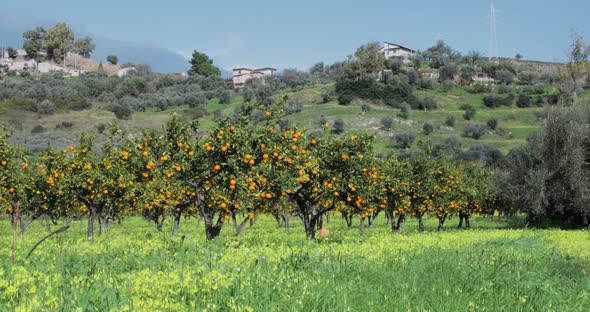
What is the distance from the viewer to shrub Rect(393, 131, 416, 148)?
306 feet

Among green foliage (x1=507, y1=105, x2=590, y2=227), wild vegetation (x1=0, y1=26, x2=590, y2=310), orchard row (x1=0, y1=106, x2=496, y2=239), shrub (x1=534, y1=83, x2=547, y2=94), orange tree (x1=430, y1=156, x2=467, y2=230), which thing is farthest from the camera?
shrub (x1=534, y1=83, x2=547, y2=94)

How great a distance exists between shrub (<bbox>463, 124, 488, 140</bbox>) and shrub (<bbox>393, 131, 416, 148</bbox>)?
14.3m

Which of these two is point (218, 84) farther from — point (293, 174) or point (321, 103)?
point (293, 174)

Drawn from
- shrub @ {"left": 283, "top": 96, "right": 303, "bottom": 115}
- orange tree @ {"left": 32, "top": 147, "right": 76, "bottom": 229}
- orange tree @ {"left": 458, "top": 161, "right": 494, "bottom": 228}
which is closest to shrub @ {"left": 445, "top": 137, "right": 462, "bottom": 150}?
shrub @ {"left": 283, "top": 96, "right": 303, "bottom": 115}

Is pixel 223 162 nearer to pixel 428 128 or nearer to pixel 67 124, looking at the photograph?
pixel 428 128

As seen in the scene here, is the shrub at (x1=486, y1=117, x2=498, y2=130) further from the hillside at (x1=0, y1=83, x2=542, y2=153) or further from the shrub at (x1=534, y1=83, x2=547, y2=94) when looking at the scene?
the shrub at (x1=534, y1=83, x2=547, y2=94)

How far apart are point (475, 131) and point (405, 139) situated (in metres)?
17.2

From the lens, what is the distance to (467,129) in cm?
10150

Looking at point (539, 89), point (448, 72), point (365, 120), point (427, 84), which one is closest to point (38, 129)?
point (365, 120)

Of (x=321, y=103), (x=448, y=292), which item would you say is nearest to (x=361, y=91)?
(x=321, y=103)

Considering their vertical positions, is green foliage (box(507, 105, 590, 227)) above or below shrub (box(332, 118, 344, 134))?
below

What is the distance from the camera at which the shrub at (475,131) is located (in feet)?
327

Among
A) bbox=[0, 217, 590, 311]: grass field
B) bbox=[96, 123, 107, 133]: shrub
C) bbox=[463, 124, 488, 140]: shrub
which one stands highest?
bbox=[96, 123, 107, 133]: shrub

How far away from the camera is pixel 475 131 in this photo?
99750mm
